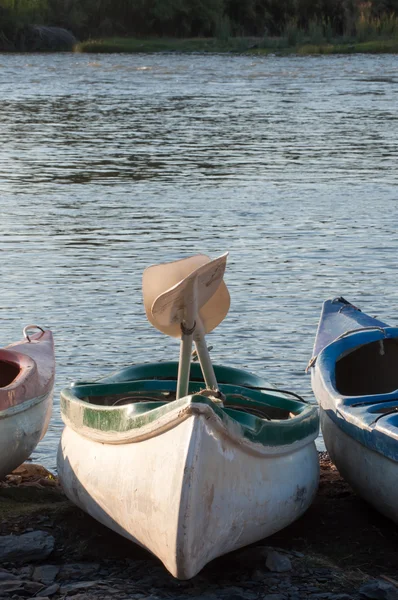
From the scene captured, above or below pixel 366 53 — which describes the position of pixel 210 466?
above

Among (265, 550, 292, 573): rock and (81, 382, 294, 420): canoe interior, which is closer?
(265, 550, 292, 573): rock

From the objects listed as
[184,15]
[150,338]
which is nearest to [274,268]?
[150,338]

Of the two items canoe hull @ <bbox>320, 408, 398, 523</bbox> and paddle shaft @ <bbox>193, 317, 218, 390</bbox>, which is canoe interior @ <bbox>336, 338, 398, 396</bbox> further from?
paddle shaft @ <bbox>193, 317, 218, 390</bbox>

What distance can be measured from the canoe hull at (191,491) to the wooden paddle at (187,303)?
51 centimetres

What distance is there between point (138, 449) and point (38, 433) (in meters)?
1.47

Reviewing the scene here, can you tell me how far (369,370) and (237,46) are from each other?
6216cm

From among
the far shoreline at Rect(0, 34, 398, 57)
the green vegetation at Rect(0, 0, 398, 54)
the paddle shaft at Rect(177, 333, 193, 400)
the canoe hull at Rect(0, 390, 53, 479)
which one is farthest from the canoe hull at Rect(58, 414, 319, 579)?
the green vegetation at Rect(0, 0, 398, 54)

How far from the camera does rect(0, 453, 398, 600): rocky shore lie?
5566 millimetres

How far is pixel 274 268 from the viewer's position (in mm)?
13312

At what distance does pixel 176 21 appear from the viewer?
8000cm

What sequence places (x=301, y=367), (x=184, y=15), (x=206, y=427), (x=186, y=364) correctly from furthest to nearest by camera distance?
(x=184, y=15), (x=301, y=367), (x=186, y=364), (x=206, y=427)

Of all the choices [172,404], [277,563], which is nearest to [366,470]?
[277,563]

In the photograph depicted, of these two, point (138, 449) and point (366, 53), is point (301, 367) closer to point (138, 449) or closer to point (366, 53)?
point (138, 449)

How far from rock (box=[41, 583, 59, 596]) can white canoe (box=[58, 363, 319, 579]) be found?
45 cm
